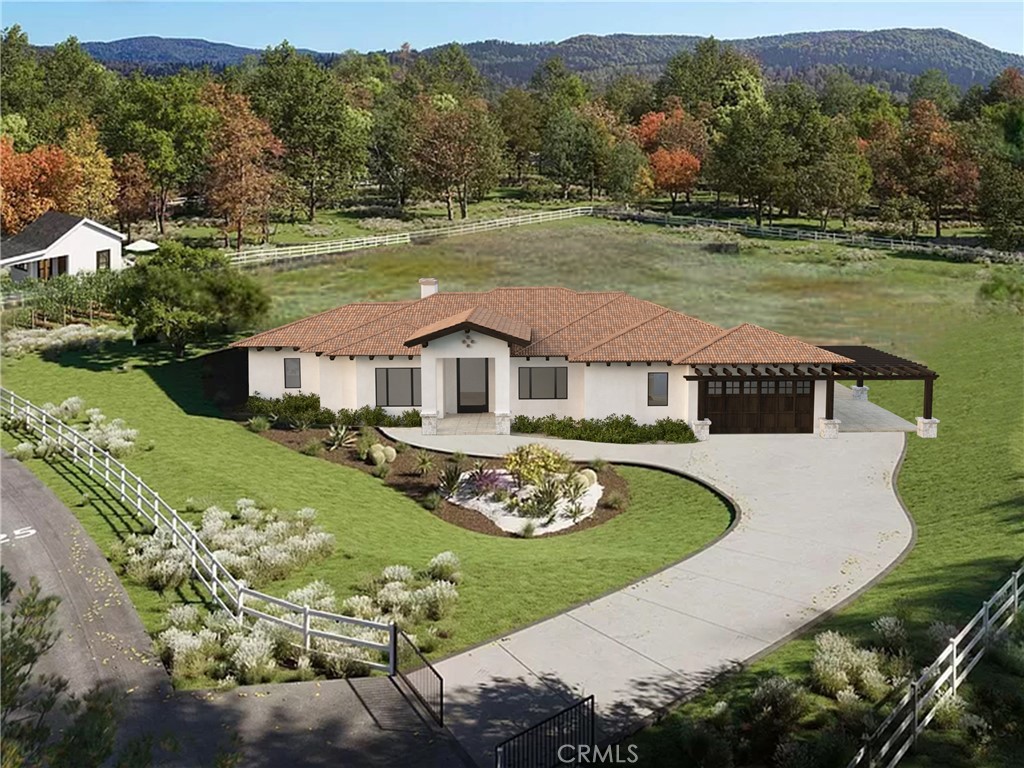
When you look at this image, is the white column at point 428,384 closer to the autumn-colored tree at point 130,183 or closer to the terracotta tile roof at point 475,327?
the terracotta tile roof at point 475,327

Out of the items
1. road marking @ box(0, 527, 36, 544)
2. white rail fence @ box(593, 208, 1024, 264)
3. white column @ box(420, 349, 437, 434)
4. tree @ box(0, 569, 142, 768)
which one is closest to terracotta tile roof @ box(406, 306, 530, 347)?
white column @ box(420, 349, 437, 434)

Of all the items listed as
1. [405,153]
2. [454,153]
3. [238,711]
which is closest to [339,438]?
[238,711]

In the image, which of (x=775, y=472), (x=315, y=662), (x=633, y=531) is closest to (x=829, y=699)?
(x=315, y=662)

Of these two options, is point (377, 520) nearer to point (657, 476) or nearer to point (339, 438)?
point (339, 438)

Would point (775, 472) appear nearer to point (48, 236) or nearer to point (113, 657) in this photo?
point (113, 657)

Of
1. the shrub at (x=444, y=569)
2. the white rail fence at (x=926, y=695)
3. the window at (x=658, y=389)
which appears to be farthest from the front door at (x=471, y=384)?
the white rail fence at (x=926, y=695)

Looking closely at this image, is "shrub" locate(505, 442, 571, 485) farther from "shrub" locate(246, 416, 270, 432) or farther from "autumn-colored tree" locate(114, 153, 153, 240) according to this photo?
"autumn-colored tree" locate(114, 153, 153, 240)

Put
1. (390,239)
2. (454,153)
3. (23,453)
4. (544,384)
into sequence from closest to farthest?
(23,453)
(544,384)
(390,239)
(454,153)
